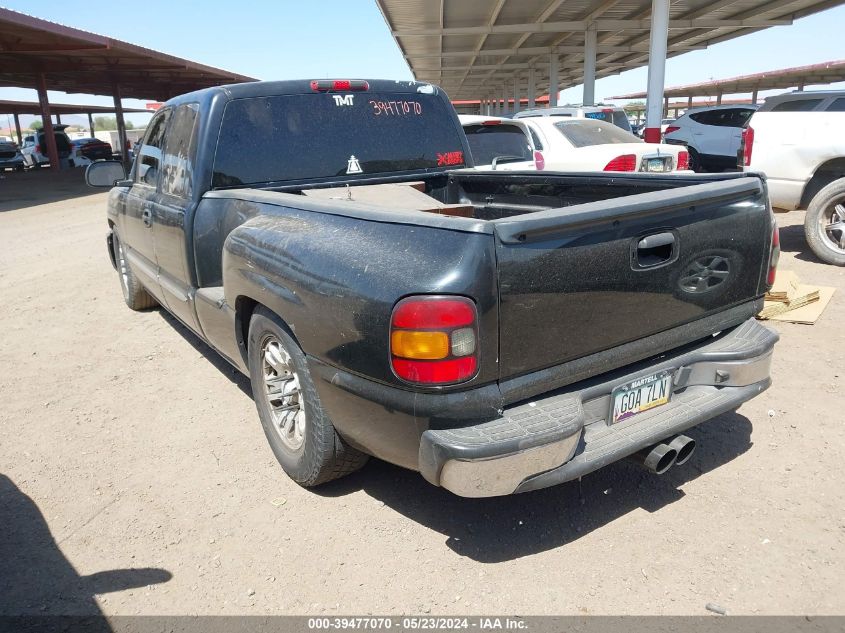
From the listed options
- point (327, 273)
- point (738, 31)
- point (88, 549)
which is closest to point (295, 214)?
point (327, 273)

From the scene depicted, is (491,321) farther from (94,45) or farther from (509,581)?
(94,45)

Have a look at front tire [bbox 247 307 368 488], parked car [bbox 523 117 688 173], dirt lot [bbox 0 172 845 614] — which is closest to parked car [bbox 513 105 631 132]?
parked car [bbox 523 117 688 173]

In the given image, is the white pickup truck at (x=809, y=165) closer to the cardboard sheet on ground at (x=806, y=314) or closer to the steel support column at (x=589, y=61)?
the cardboard sheet on ground at (x=806, y=314)

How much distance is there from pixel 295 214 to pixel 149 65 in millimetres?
28637

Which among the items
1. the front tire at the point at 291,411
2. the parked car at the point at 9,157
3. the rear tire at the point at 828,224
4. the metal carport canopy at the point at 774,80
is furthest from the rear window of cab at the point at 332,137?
the parked car at the point at 9,157

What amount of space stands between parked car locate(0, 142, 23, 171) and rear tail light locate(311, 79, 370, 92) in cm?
3320

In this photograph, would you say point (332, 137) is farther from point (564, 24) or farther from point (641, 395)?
point (564, 24)

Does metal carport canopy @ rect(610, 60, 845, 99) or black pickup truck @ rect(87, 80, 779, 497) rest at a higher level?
metal carport canopy @ rect(610, 60, 845, 99)

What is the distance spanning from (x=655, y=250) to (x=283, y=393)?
183cm

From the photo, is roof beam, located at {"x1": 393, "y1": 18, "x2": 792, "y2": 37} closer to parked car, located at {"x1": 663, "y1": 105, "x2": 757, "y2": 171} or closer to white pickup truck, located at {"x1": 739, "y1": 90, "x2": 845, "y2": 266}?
parked car, located at {"x1": 663, "y1": 105, "x2": 757, "y2": 171}

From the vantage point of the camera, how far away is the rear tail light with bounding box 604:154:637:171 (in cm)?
816

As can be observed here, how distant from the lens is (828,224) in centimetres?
710

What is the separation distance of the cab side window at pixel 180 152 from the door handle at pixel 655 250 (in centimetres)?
264

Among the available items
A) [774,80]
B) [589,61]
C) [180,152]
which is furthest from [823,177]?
[774,80]
